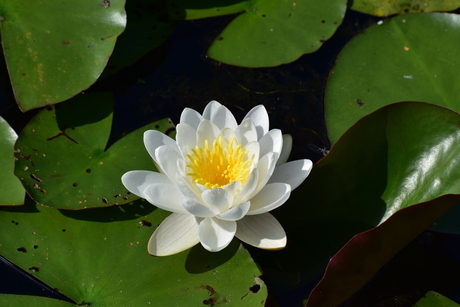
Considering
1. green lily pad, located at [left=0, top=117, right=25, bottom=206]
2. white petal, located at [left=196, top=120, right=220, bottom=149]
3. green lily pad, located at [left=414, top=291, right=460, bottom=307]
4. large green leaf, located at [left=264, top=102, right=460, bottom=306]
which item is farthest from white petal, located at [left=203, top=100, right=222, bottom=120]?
green lily pad, located at [left=414, top=291, right=460, bottom=307]

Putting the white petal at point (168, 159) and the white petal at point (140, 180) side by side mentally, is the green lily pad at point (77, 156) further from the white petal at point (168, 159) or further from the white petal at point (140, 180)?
the white petal at point (168, 159)

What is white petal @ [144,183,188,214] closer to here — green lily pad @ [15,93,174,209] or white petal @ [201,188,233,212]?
white petal @ [201,188,233,212]

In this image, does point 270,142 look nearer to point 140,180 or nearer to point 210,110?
point 210,110

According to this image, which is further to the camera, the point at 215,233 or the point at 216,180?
the point at 216,180

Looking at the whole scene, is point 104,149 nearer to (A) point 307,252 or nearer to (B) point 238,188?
(B) point 238,188

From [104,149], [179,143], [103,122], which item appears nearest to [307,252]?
[179,143]

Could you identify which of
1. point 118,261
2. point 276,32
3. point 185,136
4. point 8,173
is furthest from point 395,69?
point 8,173
